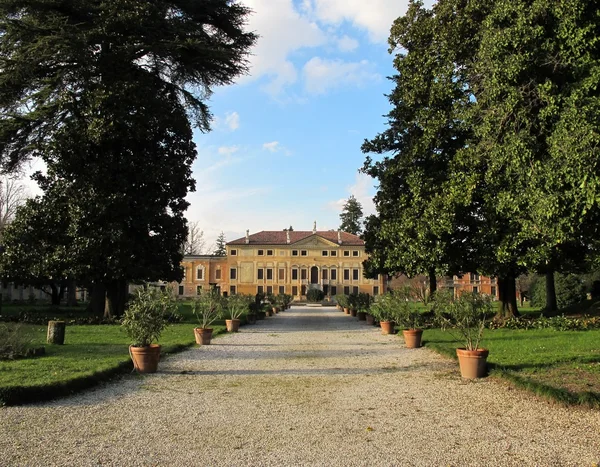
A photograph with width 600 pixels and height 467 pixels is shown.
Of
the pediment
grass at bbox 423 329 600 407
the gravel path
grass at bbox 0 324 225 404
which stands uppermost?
the pediment

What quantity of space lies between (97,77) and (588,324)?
62.4 feet

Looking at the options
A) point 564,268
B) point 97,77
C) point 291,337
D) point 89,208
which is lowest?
A: point 291,337

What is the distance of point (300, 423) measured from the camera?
5.38 m

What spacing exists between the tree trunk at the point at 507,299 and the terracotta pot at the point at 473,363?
35.0 feet

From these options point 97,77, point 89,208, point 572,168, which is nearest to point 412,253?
point 572,168

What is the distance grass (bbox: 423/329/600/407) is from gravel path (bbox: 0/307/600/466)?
0.27m

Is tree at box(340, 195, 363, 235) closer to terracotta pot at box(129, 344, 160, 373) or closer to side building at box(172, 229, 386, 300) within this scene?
side building at box(172, 229, 386, 300)

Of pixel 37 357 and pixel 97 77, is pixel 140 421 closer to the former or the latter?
pixel 37 357

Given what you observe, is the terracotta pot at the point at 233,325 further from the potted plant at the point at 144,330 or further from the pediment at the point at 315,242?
the pediment at the point at 315,242

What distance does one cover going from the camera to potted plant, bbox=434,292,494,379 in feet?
26.5

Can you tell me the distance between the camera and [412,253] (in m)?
14.5

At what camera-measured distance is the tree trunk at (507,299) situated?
18.0 m

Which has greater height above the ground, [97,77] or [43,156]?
[97,77]

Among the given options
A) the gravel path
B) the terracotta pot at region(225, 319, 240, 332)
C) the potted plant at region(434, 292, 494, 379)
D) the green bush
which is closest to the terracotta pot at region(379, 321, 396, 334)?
the terracotta pot at region(225, 319, 240, 332)
